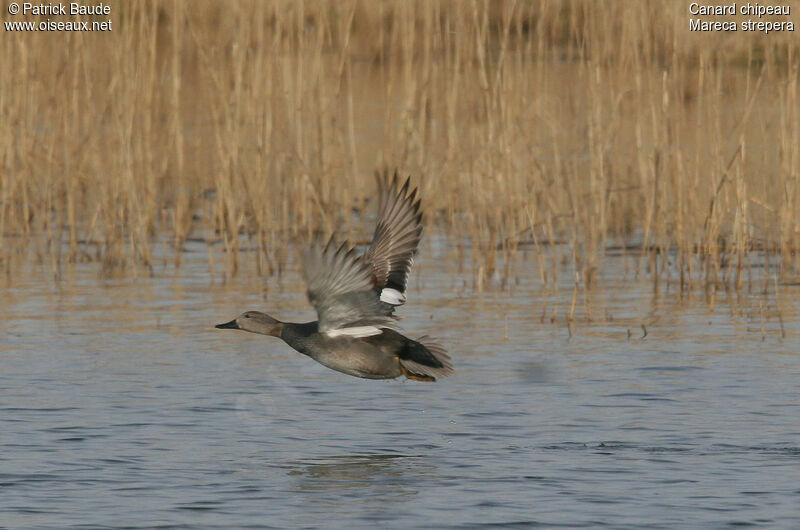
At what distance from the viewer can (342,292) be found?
6.94 metres

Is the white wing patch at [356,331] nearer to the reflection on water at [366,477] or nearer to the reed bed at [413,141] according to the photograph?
the reflection on water at [366,477]

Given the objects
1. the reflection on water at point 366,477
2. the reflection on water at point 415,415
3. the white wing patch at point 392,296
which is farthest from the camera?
the white wing patch at point 392,296

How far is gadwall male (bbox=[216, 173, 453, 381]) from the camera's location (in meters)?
6.87

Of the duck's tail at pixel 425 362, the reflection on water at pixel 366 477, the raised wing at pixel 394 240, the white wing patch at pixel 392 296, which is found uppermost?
the raised wing at pixel 394 240

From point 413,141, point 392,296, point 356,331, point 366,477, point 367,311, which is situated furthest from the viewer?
point 413,141

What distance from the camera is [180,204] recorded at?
1312cm

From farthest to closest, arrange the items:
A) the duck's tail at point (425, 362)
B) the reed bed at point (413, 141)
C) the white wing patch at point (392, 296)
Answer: the reed bed at point (413, 141) < the white wing patch at point (392, 296) < the duck's tail at point (425, 362)

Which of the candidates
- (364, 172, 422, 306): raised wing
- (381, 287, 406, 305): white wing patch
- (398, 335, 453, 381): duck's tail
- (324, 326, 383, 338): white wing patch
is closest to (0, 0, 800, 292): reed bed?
(364, 172, 422, 306): raised wing

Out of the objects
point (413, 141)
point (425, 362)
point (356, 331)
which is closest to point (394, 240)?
point (425, 362)

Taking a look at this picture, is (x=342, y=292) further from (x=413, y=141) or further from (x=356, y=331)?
(x=413, y=141)

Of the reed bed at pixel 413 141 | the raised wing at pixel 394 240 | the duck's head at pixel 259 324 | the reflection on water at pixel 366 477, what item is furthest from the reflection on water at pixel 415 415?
the raised wing at pixel 394 240

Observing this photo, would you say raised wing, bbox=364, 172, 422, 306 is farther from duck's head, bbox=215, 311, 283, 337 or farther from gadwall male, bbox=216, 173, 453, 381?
duck's head, bbox=215, 311, 283, 337

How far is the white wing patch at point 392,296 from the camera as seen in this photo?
26.1 feet

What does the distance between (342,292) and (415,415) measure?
1.42 metres
